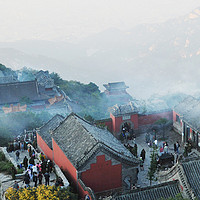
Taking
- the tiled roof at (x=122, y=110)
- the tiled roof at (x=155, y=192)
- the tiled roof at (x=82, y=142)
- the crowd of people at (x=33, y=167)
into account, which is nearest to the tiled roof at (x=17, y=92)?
the tiled roof at (x=122, y=110)

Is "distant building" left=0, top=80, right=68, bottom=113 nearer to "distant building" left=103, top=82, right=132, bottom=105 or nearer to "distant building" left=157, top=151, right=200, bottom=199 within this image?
"distant building" left=103, top=82, right=132, bottom=105

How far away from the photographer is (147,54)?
160250mm

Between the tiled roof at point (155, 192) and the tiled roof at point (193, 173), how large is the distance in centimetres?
65

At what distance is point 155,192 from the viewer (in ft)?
52.5

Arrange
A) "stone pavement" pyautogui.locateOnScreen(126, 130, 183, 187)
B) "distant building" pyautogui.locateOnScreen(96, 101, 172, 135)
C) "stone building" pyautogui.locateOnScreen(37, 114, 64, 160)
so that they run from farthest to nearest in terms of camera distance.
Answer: "distant building" pyautogui.locateOnScreen(96, 101, 172, 135), "stone building" pyautogui.locateOnScreen(37, 114, 64, 160), "stone pavement" pyautogui.locateOnScreen(126, 130, 183, 187)

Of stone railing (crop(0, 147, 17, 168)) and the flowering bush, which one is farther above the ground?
the flowering bush

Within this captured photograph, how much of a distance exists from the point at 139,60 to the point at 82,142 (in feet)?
459

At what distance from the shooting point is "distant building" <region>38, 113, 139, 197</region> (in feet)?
62.0

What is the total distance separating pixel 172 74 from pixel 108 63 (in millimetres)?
46090

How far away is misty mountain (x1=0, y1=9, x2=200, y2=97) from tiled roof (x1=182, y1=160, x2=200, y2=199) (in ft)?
274

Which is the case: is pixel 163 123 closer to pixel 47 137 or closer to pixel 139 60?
pixel 47 137

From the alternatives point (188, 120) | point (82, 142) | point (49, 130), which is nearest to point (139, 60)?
point (188, 120)

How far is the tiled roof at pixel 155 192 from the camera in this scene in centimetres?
1571

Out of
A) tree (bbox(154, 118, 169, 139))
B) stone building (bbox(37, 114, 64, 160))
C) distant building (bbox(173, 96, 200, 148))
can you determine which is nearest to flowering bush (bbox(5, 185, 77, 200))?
stone building (bbox(37, 114, 64, 160))
